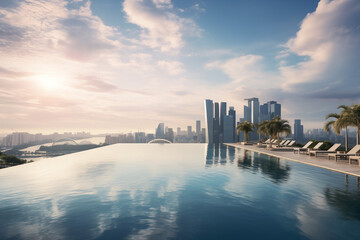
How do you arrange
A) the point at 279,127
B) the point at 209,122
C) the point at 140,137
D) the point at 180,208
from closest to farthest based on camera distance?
the point at 180,208
the point at 279,127
the point at 140,137
the point at 209,122

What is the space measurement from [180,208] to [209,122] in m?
139

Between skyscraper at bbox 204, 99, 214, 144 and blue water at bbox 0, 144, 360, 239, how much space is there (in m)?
132

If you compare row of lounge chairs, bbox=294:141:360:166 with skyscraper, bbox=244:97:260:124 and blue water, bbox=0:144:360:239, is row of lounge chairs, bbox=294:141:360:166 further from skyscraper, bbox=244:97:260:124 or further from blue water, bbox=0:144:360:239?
skyscraper, bbox=244:97:260:124

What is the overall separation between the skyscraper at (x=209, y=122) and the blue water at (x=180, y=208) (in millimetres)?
132167

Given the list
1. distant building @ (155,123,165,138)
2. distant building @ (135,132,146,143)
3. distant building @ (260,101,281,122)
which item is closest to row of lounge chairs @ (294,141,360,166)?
distant building @ (135,132,146,143)

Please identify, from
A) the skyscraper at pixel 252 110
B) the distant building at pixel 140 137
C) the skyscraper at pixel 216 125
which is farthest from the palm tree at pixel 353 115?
the skyscraper at pixel 252 110

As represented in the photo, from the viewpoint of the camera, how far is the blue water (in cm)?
418

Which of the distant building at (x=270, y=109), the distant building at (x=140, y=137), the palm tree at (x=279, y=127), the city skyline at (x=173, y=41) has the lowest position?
the distant building at (x=140, y=137)

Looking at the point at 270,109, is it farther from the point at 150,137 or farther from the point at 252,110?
the point at 150,137

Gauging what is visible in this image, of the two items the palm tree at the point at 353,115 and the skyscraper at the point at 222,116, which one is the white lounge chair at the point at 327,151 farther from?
the skyscraper at the point at 222,116

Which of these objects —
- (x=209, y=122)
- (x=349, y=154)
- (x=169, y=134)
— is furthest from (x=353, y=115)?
(x=209, y=122)

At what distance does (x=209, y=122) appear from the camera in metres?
143

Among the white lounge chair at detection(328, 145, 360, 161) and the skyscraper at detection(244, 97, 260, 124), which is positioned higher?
the skyscraper at detection(244, 97, 260, 124)

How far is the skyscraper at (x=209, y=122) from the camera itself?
141m
